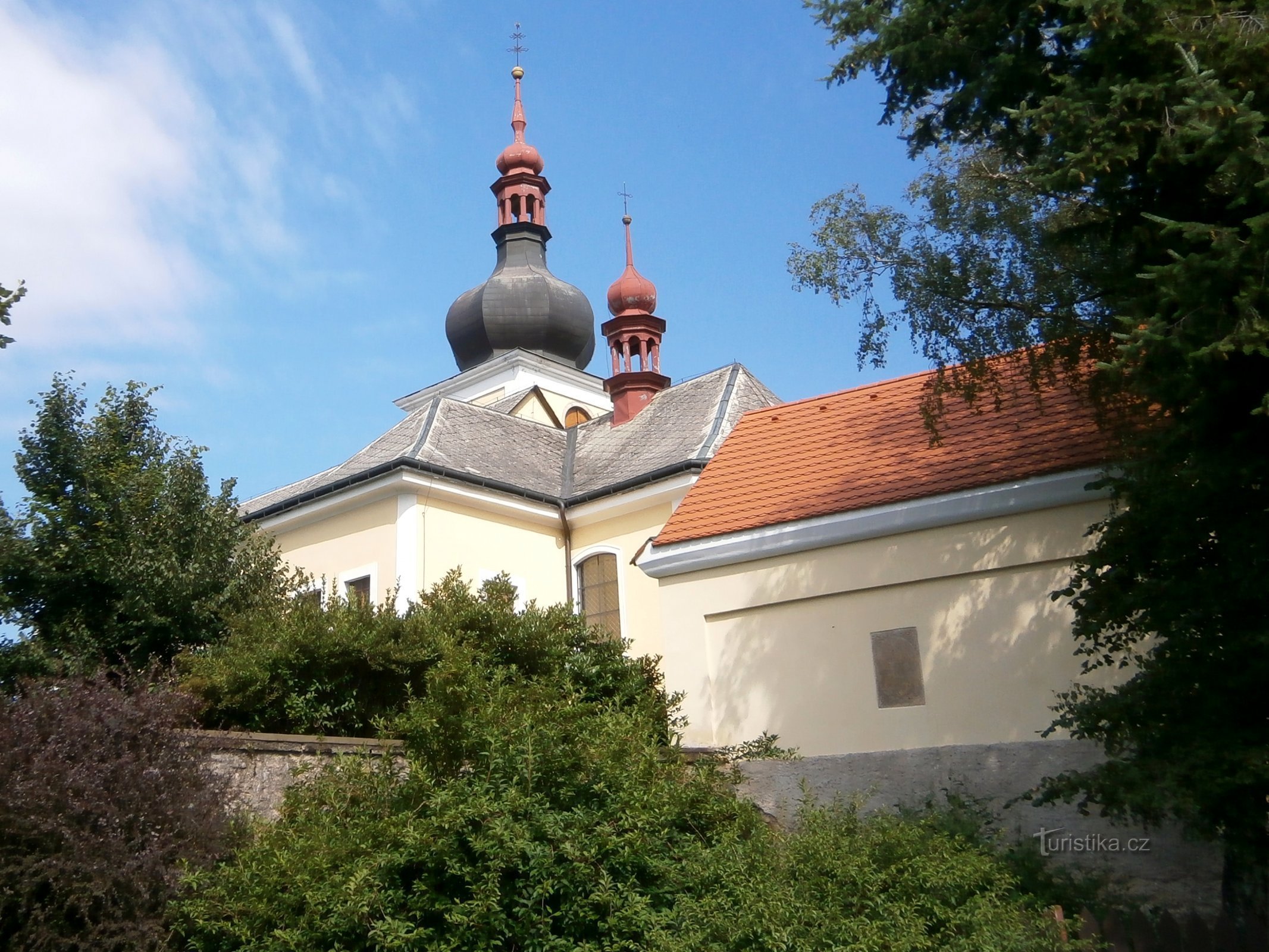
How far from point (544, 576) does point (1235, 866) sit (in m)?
15.5

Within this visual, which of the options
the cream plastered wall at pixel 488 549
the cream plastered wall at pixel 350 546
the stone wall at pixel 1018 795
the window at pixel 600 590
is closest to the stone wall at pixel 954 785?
the stone wall at pixel 1018 795

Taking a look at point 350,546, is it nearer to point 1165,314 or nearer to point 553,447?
point 553,447

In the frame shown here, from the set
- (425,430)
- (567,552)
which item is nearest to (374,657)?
(425,430)

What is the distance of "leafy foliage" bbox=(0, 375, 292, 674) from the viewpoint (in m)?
12.8

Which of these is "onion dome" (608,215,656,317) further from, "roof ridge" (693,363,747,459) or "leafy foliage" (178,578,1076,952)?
"leafy foliage" (178,578,1076,952)

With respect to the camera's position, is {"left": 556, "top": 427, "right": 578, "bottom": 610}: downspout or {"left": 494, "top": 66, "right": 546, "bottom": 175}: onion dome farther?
{"left": 494, "top": 66, "right": 546, "bottom": 175}: onion dome

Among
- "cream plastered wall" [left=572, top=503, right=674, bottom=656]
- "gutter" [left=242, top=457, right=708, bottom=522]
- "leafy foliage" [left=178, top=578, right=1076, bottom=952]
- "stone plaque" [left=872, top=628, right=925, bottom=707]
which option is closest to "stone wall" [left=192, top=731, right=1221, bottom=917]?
"leafy foliage" [left=178, top=578, right=1076, bottom=952]

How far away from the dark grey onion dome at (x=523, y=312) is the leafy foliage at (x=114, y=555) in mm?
23038

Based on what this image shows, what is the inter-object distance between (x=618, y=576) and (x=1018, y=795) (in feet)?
40.7

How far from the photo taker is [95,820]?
24.8 feet

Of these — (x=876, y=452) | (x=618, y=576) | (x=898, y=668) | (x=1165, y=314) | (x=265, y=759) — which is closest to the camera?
(x=1165, y=314)

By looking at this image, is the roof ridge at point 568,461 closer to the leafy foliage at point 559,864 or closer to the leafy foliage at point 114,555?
the leafy foliage at point 114,555

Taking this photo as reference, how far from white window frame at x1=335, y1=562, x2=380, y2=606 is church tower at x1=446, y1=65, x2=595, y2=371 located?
16355 mm

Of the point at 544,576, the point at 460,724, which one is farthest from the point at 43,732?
the point at 544,576
